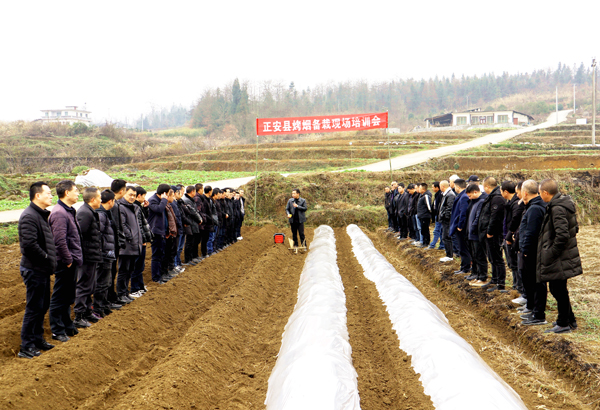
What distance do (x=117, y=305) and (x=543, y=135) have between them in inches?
1894

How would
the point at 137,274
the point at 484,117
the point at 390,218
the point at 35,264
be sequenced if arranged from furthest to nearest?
the point at 484,117
the point at 390,218
the point at 137,274
the point at 35,264

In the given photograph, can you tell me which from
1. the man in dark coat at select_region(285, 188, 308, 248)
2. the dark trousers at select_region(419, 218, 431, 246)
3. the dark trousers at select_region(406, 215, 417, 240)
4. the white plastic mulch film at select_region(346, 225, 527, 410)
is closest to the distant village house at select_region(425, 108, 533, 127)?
the dark trousers at select_region(406, 215, 417, 240)

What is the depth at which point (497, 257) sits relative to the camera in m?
6.80

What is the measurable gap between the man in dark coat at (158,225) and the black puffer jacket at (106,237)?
63.7 inches

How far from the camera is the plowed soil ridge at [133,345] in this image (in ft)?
12.2

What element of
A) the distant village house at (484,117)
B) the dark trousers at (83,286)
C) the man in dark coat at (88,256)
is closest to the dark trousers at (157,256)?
the man in dark coat at (88,256)

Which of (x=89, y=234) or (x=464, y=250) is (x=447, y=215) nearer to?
(x=464, y=250)

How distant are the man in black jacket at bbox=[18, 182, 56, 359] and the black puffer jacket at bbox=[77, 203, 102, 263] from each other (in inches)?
31.4

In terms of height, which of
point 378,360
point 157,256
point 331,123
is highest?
point 331,123

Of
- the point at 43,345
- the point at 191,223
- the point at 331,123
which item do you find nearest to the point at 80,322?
the point at 43,345

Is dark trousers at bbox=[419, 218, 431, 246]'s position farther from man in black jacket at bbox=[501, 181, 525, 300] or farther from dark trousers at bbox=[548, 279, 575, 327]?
dark trousers at bbox=[548, 279, 575, 327]

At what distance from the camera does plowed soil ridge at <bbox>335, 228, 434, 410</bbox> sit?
12.1ft

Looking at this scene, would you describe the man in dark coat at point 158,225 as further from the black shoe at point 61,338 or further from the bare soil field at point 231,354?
the black shoe at point 61,338

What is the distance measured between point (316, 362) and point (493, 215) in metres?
4.38
